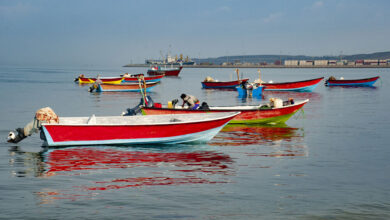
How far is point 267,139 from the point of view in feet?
71.9

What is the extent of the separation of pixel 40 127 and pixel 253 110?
41.4ft

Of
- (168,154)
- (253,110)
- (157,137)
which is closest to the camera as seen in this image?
(168,154)

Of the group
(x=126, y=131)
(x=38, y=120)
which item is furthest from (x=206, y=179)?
(x=38, y=120)

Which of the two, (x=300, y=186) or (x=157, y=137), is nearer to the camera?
(x=300, y=186)

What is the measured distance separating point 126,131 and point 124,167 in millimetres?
3558

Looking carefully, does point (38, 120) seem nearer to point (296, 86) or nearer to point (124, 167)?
point (124, 167)

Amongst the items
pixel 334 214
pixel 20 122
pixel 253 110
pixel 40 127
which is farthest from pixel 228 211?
pixel 20 122

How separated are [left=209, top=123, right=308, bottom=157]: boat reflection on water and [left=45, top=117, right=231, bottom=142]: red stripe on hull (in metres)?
1.77

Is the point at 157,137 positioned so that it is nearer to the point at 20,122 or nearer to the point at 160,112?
the point at 160,112

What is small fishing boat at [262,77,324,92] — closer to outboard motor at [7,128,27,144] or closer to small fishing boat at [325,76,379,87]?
small fishing boat at [325,76,379,87]

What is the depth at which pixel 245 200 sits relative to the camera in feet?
37.6

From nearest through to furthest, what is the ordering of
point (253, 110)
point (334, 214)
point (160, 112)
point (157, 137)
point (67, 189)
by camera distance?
point (334, 214)
point (67, 189)
point (157, 137)
point (160, 112)
point (253, 110)

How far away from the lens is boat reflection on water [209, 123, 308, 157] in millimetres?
18578

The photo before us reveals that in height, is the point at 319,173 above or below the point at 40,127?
below
